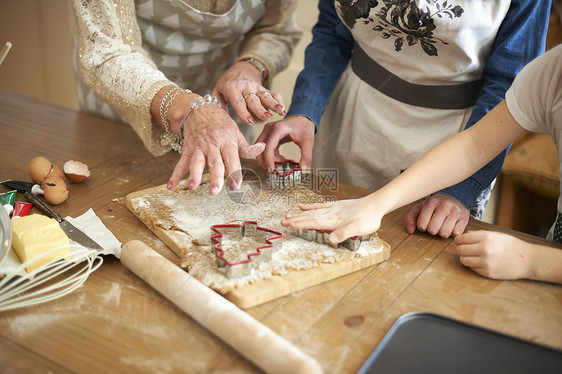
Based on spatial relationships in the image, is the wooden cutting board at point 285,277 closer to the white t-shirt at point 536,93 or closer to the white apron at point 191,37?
the white t-shirt at point 536,93

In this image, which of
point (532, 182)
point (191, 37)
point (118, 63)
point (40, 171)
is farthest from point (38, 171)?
point (532, 182)

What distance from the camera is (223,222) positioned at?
0.93 meters

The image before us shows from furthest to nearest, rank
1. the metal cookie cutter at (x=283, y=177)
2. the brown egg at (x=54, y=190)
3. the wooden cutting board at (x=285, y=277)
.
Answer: the metal cookie cutter at (x=283, y=177), the brown egg at (x=54, y=190), the wooden cutting board at (x=285, y=277)

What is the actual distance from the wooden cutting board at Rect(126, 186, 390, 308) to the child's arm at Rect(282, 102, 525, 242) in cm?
8

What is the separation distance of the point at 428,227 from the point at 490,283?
0.17 meters

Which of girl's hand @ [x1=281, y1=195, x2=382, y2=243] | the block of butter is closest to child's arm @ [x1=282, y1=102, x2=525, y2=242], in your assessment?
girl's hand @ [x1=281, y1=195, x2=382, y2=243]

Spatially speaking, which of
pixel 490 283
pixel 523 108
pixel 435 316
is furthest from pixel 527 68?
pixel 435 316

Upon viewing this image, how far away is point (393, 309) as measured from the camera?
0.74 metres

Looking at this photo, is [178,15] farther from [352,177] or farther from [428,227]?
[428,227]

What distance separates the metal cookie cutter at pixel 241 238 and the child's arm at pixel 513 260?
339mm

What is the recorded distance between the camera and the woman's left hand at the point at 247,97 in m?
1.07

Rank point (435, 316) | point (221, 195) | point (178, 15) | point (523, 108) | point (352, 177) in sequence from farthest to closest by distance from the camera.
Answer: point (352, 177) → point (178, 15) → point (221, 195) → point (523, 108) → point (435, 316)

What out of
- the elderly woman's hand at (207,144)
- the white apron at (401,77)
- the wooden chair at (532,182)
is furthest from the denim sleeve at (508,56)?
the wooden chair at (532,182)

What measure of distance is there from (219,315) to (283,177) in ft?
1.54
